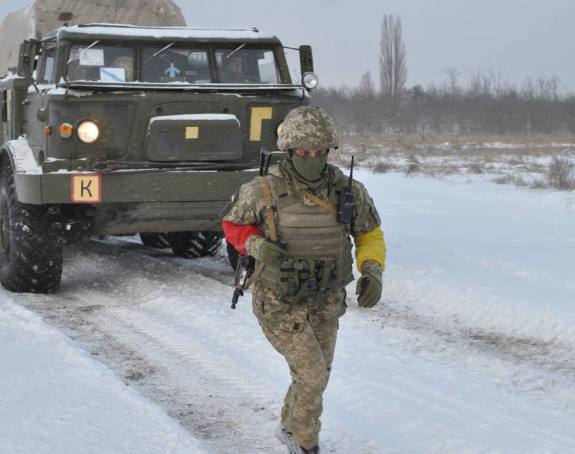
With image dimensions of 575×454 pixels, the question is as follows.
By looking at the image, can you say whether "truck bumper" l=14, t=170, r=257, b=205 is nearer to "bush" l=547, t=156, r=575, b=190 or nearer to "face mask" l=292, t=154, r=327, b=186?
"face mask" l=292, t=154, r=327, b=186

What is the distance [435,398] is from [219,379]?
1.23m

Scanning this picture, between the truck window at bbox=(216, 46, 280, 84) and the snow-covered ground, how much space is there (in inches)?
73.0

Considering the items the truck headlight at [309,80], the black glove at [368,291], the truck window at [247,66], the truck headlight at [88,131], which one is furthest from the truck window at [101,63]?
the black glove at [368,291]

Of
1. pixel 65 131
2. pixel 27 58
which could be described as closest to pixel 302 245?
pixel 65 131

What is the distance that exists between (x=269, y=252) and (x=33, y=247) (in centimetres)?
417

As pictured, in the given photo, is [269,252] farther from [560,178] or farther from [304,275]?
[560,178]

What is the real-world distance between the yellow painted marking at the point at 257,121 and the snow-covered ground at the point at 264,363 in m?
1.34

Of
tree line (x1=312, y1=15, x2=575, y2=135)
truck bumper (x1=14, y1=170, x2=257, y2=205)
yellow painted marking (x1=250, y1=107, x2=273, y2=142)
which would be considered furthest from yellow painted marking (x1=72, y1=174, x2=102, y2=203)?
tree line (x1=312, y1=15, x2=575, y2=135)

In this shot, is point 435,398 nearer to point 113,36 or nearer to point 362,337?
point 362,337

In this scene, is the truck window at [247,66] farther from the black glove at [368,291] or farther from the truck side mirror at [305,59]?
the black glove at [368,291]

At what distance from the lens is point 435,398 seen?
4.51m

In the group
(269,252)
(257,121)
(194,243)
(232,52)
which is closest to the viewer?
(269,252)

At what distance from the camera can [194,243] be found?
29.7 ft

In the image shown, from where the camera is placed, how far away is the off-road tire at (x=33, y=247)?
692cm
